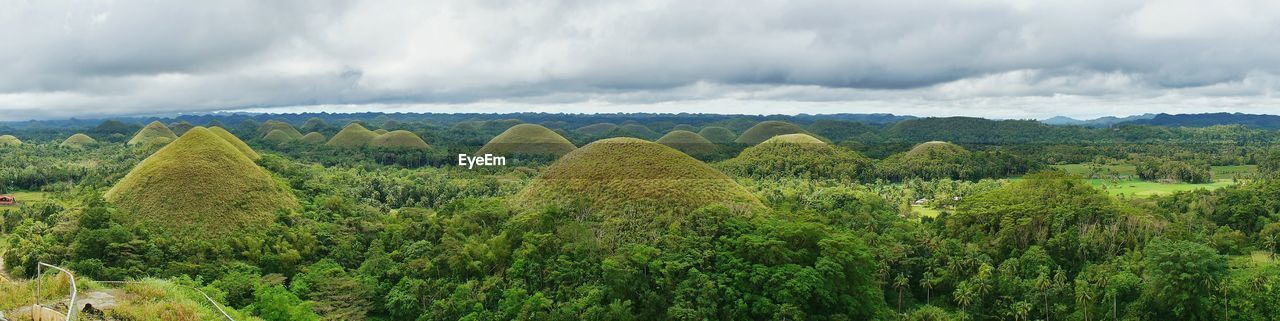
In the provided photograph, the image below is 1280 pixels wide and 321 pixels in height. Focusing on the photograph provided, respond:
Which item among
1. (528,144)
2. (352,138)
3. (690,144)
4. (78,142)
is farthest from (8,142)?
(690,144)

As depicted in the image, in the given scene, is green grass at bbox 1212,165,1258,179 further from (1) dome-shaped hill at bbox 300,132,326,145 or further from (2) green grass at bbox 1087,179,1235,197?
(1) dome-shaped hill at bbox 300,132,326,145

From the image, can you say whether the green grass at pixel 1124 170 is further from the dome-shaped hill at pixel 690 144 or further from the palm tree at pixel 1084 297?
the palm tree at pixel 1084 297

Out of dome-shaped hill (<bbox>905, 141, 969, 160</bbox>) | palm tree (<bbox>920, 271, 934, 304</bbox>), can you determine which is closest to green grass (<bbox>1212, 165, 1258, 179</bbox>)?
dome-shaped hill (<bbox>905, 141, 969, 160</bbox>)

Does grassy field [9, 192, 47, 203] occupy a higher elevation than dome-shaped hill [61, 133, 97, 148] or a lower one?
lower

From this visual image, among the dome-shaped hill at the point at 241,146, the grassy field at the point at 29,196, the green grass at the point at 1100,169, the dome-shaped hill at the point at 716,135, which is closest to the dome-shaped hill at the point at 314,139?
the dome-shaped hill at the point at 241,146

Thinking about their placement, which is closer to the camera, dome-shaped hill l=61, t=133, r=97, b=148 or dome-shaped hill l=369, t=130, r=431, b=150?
dome-shaped hill l=369, t=130, r=431, b=150

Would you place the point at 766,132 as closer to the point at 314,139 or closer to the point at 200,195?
the point at 314,139

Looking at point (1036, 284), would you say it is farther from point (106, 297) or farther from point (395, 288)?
point (106, 297)
